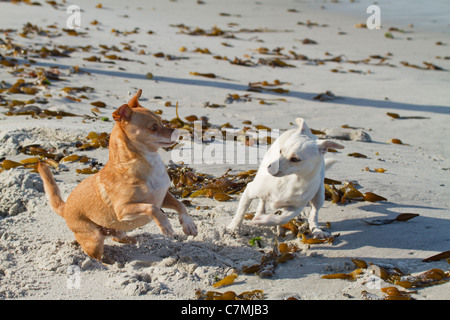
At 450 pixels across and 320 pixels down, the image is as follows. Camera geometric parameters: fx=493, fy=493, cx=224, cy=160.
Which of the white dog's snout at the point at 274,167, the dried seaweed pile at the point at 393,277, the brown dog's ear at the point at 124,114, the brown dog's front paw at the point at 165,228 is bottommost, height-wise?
the dried seaweed pile at the point at 393,277

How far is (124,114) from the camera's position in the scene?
325 centimetres

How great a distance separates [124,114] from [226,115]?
182 inches

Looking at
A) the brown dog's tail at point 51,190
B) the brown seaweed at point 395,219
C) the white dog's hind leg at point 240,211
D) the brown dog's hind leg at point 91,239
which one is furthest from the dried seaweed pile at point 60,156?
the brown seaweed at point 395,219

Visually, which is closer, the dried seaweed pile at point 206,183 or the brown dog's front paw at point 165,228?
the brown dog's front paw at point 165,228

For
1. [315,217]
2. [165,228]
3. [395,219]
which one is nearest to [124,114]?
[165,228]

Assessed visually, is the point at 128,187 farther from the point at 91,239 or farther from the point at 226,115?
the point at 226,115

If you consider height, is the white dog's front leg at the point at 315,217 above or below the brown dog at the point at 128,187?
below

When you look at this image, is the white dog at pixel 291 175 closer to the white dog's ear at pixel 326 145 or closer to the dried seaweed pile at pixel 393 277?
the white dog's ear at pixel 326 145

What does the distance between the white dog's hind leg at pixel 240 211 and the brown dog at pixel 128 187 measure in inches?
26.9

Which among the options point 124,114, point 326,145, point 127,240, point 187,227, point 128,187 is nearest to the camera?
point 124,114

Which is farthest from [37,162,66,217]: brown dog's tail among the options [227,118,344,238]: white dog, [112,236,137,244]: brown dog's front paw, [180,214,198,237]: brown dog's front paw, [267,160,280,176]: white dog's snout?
[267,160,280,176]: white dog's snout

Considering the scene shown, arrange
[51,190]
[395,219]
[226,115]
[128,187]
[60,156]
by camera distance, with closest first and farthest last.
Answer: [128,187], [51,190], [395,219], [60,156], [226,115]

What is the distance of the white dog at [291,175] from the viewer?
12.0 ft

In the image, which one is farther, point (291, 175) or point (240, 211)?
point (240, 211)
